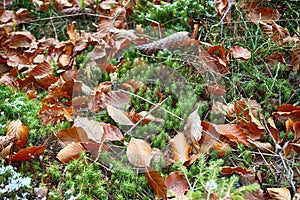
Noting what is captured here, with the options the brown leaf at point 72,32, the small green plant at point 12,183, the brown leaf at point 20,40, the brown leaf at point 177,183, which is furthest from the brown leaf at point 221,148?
the brown leaf at point 20,40

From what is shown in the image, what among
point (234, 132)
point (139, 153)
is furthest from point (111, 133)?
point (234, 132)

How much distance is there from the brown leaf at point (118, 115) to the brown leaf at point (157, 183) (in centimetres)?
34

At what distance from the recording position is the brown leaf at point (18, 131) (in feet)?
6.71

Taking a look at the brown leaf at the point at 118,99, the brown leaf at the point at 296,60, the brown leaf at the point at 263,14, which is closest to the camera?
the brown leaf at the point at 118,99

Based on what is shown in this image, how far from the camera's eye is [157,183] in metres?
1.89

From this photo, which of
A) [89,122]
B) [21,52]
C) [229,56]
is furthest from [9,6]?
[229,56]

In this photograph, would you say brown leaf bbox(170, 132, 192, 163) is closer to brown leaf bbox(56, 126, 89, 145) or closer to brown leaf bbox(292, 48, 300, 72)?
brown leaf bbox(56, 126, 89, 145)

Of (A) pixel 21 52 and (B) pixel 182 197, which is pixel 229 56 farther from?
(A) pixel 21 52

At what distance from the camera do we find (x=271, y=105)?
231 cm

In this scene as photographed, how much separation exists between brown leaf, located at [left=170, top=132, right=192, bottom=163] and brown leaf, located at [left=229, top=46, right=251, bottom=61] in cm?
69

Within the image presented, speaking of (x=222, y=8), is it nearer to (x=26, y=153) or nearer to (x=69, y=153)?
(x=69, y=153)

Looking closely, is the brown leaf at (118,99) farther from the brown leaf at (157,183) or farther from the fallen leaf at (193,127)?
the brown leaf at (157,183)

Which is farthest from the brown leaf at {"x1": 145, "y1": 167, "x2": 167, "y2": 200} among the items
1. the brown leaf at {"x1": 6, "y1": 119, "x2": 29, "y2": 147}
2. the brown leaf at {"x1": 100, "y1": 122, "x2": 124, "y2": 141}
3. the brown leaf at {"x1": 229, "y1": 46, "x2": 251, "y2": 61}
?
the brown leaf at {"x1": 229, "y1": 46, "x2": 251, "y2": 61}

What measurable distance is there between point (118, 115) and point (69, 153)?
0.33 metres
